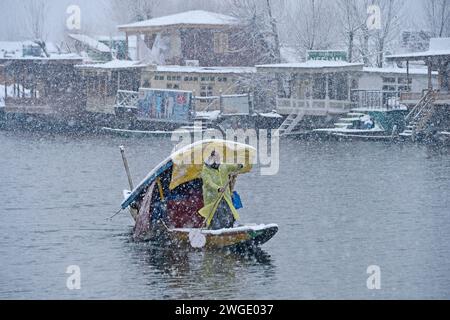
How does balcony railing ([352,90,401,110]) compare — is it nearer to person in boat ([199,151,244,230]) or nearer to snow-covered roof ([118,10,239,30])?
snow-covered roof ([118,10,239,30])

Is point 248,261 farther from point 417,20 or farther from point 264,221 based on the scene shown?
point 417,20

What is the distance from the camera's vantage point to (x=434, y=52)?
4291cm

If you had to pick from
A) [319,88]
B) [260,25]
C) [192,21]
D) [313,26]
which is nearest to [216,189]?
[319,88]

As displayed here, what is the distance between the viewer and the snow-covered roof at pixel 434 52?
139ft

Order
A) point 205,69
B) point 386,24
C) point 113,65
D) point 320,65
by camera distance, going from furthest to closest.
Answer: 1. point 386,24
2. point 113,65
3. point 205,69
4. point 320,65

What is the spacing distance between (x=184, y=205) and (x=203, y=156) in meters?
1.26

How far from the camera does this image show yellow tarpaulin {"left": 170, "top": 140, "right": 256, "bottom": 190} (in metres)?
17.6

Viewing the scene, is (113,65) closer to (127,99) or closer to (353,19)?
(127,99)

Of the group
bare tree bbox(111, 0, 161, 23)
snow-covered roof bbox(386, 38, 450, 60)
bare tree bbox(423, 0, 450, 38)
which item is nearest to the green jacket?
snow-covered roof bbox(386, 38, 450, 60)

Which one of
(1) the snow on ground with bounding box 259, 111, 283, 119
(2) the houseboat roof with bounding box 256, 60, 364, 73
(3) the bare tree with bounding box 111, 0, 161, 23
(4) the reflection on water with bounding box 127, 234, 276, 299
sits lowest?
(4) the reflection on water with bounding box 127, 234, 276, 299

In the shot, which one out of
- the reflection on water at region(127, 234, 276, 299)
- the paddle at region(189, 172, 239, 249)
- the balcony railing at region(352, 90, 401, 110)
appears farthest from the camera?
the balcony railing at region(352, 90, 401, 110)

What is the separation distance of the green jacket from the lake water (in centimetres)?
83

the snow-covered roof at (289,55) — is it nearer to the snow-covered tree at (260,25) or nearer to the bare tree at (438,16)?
the snow-covered tree at (260,25)

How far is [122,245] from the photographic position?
18.7 m
